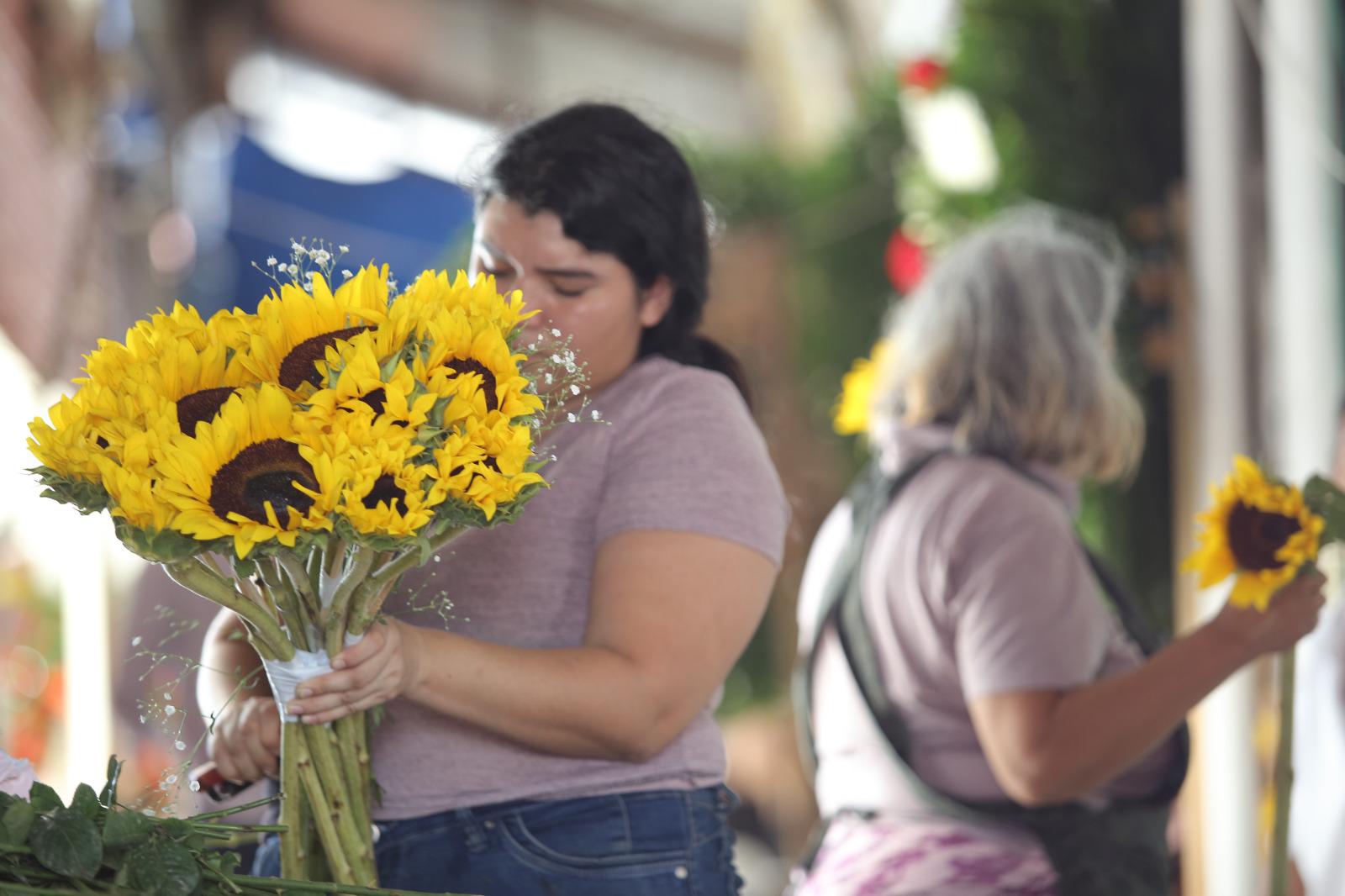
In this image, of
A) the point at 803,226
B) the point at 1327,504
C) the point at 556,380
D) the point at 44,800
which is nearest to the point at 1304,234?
the point at 1327,504

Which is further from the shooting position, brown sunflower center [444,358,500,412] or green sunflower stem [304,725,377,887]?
green sunflower stem [304,725,377,887]

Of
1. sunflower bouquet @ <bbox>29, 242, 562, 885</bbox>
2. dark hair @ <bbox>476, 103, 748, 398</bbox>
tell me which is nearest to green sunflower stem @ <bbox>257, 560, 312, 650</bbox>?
sunflower bouquet @ <bbox>29, 242, 562, 885</bbox>

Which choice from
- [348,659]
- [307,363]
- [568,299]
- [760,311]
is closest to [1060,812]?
[568,299]

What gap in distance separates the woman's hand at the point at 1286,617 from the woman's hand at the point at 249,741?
125 cm

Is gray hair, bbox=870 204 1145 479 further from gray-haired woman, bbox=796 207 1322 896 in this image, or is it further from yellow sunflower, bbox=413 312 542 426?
yellow sunflower, bbox=413 312 542 426

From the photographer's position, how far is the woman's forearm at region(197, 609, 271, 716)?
1743 millimetres

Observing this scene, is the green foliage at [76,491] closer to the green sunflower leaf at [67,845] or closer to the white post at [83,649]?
the green sunflower leaf at [67,845]

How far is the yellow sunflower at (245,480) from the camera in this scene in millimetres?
1245

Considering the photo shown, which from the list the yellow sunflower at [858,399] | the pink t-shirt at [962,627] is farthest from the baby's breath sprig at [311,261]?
the yellow sunflower at [858,399]

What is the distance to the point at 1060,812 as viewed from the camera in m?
2.21

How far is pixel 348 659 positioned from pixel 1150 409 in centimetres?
295

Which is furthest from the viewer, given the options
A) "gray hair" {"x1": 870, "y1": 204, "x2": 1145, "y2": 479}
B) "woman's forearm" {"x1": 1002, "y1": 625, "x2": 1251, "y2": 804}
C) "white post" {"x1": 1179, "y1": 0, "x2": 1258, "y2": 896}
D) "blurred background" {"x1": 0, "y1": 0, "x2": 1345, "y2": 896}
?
"white post" {"x1": 1179, "y1": 0, "x2": 1258, "y2": 896}

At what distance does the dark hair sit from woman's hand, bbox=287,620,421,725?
0.55 meters

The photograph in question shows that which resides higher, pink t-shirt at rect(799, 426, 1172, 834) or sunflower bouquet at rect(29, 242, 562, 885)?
sunflower bouquet at rect(29, 242, 562, 885)
